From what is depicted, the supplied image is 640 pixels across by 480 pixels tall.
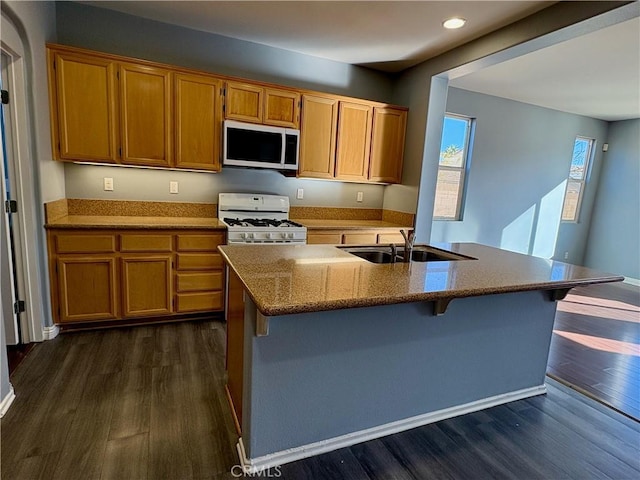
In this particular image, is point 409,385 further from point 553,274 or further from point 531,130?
point 531,130

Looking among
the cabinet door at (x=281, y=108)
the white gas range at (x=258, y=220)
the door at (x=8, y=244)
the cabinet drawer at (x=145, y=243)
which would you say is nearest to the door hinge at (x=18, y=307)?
the door at (x=8, y=244)

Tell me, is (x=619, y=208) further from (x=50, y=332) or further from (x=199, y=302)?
(x=50, y=332)

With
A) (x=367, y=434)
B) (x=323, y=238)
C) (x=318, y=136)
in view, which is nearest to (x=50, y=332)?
(x=323, y=238)

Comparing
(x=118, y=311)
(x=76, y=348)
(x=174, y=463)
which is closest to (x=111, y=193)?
(x=118, y=311)

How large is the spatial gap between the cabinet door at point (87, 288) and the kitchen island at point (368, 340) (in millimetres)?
1408

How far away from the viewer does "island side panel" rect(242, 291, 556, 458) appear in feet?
5.11

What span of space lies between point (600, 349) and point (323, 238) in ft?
8.56

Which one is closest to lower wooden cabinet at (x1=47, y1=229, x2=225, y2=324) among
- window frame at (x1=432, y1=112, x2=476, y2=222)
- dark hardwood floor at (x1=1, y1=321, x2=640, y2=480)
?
dark hardwood floor at (x1=1, y1=321, x2=640, y2=480)

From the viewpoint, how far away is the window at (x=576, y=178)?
234 inches

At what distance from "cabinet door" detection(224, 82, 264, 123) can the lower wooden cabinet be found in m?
1.09

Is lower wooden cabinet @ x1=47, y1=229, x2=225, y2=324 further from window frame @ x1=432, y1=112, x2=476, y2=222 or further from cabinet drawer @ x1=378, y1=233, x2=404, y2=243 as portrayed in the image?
window frame @ x1=432, y1=112, x2=476, y2=222

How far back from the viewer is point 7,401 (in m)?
1.89

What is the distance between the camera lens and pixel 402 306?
68.9 inches

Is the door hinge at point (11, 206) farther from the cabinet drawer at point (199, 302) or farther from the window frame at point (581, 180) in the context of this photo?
the window frame at point (581, 180)
